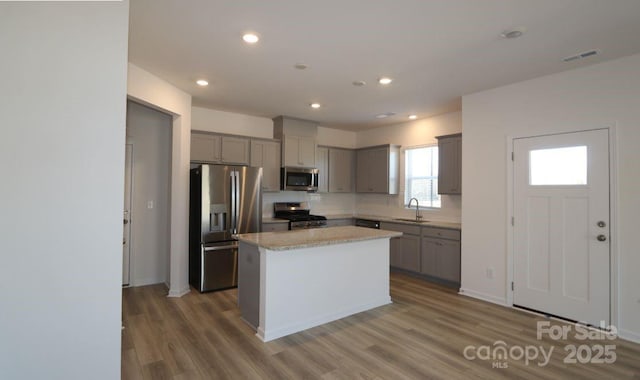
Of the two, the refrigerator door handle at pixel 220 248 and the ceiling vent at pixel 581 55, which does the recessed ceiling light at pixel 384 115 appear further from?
the refrigerator door handle at pixel 220 248

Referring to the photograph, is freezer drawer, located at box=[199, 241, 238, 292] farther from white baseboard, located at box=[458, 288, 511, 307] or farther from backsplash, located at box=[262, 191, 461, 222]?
white baseboard, located at box=[458, 288, 511, 307]

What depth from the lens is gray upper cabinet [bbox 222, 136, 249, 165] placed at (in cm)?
502

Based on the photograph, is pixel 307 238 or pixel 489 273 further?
pixel 489 273

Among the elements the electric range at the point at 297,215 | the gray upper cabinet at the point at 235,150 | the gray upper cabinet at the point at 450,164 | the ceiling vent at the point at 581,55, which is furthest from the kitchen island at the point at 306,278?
the ceiling vent at the point at 581,55

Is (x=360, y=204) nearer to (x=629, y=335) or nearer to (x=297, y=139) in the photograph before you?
(x=297, y=139)

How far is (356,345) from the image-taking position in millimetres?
2883

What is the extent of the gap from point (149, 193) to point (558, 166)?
17.2 ft

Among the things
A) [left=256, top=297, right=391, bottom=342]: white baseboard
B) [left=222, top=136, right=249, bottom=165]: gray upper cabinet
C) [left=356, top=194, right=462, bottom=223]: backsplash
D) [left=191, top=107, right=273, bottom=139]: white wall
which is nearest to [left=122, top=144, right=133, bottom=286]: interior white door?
[left=191, top=107, right=273, bottom=139]: white wall

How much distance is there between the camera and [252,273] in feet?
10.6

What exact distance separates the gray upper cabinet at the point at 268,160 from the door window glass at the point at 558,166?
146 inches

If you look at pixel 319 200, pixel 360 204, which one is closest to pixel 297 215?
pixel 319 200

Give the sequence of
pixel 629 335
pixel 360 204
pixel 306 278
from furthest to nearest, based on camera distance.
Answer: pixel 360 204 → pixel 306 278 → pixel 629 335

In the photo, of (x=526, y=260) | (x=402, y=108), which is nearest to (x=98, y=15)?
(x=402, y=108)

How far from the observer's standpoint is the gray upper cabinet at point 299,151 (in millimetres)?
5625
